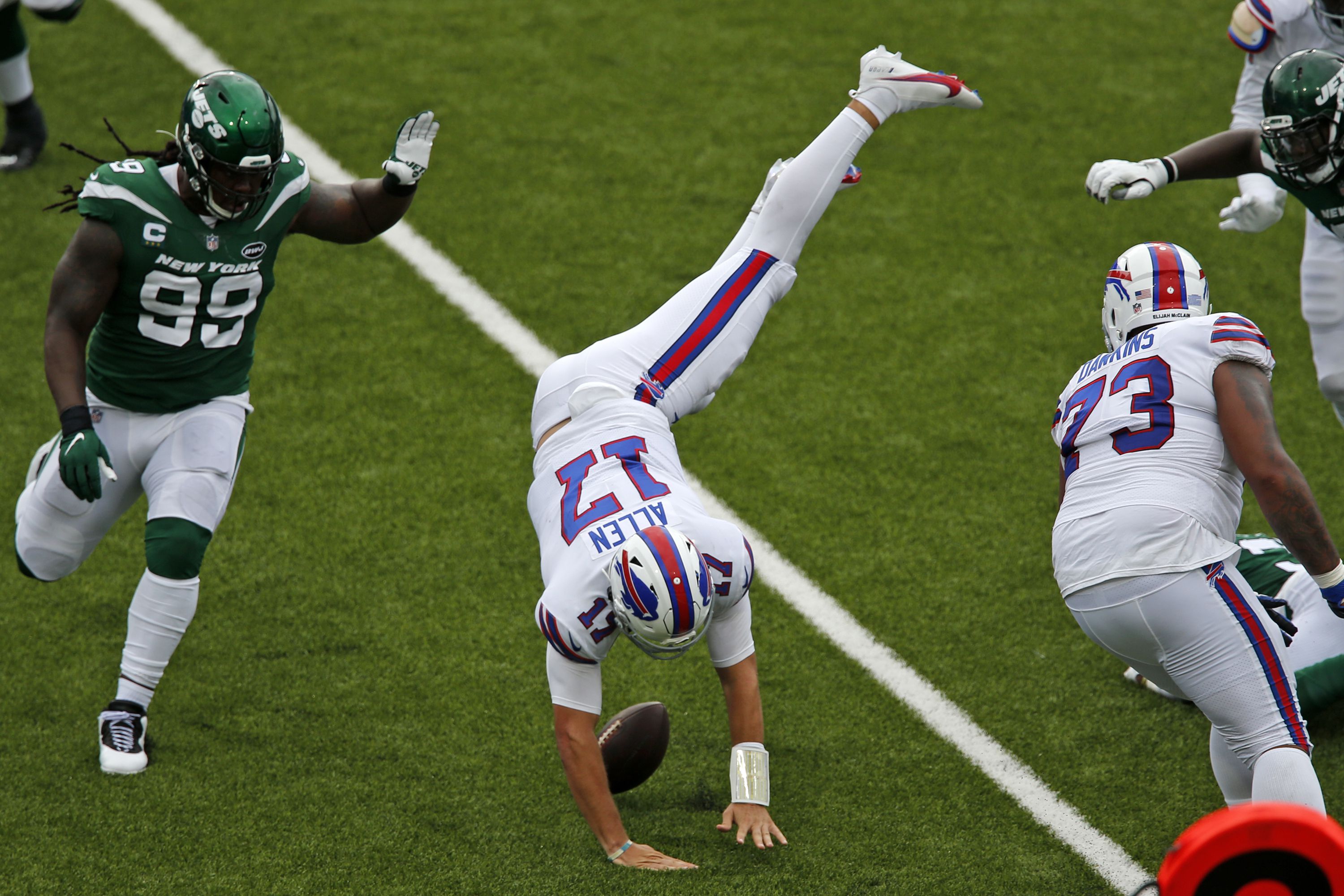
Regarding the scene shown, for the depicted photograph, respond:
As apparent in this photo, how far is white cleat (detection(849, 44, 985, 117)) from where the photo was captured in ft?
A: 13.7

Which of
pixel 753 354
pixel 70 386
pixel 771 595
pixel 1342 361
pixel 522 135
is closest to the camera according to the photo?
pixel 70 386

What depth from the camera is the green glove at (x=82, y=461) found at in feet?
12.1

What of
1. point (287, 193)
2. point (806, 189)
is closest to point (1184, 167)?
point (806, 189)

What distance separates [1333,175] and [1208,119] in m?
3.90

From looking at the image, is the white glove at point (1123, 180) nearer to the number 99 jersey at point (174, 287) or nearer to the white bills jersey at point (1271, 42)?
the white bills jersey at point (1271, 42)

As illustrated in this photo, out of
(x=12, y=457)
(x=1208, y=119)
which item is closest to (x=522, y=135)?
(x=12, y=457)

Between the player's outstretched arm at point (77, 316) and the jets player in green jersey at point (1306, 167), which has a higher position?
the jets player in green jersey at point (1306, 167)

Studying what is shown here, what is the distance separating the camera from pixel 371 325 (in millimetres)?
6270

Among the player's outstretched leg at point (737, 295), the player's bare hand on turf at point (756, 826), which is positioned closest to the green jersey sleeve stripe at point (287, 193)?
the player's outstretched leg at point (737, 295)

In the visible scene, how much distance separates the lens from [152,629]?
4016 mm

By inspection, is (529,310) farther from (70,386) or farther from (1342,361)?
(1342,361)

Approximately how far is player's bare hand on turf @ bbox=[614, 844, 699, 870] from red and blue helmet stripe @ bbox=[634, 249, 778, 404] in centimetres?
125

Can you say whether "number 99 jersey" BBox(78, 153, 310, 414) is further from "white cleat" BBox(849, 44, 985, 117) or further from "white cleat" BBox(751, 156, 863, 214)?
"white cleat" BBox(849, 44, 985, 117)

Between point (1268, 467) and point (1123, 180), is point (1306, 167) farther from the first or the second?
point (1268, 467)
